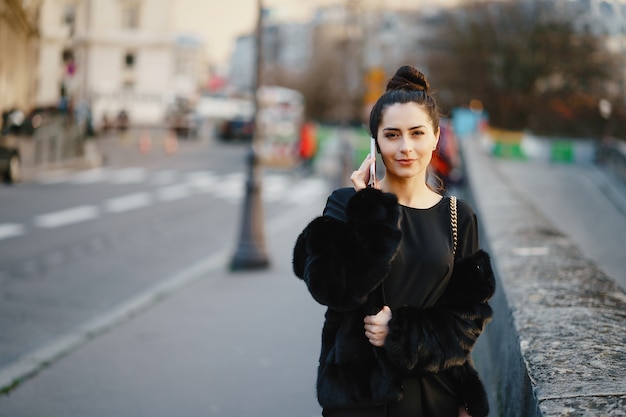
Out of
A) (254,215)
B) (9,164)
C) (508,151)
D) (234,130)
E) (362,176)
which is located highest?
(362,176)

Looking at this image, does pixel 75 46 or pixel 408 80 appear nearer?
pixel 408 80

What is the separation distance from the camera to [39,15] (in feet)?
96.8

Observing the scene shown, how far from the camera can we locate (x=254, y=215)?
11.6m

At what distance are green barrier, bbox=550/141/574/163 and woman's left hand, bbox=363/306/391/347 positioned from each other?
38.7m

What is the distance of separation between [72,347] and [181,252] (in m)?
6.43

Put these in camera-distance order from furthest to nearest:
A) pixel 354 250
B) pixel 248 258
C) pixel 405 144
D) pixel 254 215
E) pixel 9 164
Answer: pixel 9 164 → pixel 254 215 → pixel 248 258 → pixel 405 144 → pixel 354 250

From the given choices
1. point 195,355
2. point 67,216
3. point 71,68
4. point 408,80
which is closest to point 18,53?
point 71,68

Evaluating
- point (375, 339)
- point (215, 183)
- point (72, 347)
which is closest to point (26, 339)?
point (72, 347)

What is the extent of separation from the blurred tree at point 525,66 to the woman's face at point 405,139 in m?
49.2

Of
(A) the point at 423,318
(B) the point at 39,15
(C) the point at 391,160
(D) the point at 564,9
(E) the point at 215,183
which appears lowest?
(E) the point at 215,183

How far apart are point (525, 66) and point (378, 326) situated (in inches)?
2248

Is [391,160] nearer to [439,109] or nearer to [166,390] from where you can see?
[439,109]

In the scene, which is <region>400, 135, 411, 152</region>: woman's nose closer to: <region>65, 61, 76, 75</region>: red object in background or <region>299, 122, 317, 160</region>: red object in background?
<region>299, 122, 317, 160</region>: red object in background

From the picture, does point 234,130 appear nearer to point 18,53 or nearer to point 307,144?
point 18,53
